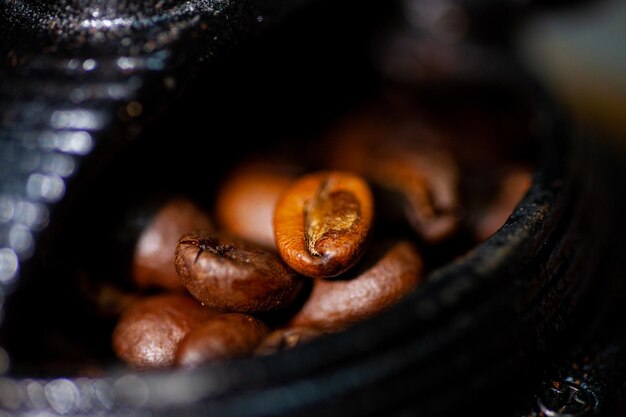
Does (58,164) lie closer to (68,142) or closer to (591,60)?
(68,142)

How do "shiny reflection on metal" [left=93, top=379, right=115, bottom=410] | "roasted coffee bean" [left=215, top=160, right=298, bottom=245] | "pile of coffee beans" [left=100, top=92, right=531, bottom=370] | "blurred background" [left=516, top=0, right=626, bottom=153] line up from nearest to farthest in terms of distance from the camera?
1. "shiny reflection on metal" [left=93, top=379, right=115, bottom=410]
2. "pile of coffee beans" [left=100, top=92, right=531, bottom=370]
3. "roasted coffee bean" [left=215, top=160, right=298, bottom=245]
4. "blurred background" [left=516, top=0, right=626, bottom=153]

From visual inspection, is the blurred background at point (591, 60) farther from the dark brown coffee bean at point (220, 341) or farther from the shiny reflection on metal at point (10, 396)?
the shiny reflection on metal at point (10, 396)

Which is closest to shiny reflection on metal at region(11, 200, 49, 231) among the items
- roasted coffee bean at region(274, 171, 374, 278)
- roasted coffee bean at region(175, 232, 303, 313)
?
roasted coffee bean at region(175, 232, 303, 313)

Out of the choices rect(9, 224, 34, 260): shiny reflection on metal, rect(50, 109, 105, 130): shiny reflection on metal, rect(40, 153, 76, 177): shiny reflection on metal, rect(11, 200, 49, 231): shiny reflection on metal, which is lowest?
rect(9, 224, 34, 260): shiny reflection on metal

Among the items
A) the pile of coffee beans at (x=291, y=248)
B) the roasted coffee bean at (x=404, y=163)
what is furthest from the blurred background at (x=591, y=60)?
the pile of coffee beans at (x=291, y=248)

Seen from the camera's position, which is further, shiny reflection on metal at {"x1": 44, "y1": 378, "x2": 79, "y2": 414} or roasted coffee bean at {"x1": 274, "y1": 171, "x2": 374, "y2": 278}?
roasted coffee bean at {"x1": 274, "y1": 171, "x2": 374, "y2": 278}

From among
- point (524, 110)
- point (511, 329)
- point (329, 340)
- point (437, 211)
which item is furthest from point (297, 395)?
point (524, 110)

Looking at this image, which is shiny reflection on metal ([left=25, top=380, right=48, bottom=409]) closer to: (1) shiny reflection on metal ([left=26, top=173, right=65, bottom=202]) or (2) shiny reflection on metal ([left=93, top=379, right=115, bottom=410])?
(2) shiny reflection on metal ([left=93, top=379, right=115, bottom=410])
